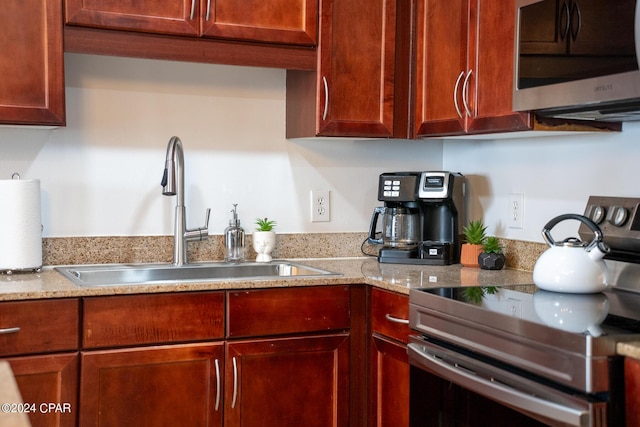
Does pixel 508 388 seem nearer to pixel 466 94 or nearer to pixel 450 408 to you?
pixel 450 408

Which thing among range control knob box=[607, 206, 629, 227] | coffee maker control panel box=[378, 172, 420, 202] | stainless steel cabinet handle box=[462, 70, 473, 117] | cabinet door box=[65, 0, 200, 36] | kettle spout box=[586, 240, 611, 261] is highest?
cabinet door box=[65, 0, 200, 36]

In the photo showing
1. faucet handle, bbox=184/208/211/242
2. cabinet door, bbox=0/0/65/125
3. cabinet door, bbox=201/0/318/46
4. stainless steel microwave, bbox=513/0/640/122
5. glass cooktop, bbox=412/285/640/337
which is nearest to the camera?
glass cooktop, bbox=412/285/640/337

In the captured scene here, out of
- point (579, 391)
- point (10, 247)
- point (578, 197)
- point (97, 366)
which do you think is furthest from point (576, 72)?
point (10, 247)

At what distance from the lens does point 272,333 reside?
236 cm

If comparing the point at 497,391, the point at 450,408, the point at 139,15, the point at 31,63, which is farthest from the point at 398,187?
the point at 31,63

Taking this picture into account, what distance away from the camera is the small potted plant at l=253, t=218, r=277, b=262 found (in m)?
2.84

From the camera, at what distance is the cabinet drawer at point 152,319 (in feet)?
7.07

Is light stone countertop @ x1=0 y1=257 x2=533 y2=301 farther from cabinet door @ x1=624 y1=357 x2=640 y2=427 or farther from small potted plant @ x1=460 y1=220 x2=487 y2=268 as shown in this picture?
cabinet door @ x1=624 y1=357 x2=640 y2=427

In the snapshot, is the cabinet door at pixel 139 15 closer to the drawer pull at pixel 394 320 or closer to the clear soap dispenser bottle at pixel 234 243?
the clear soap dispenser bottle at pixel 234 243

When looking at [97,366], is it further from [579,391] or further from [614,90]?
[614,90]

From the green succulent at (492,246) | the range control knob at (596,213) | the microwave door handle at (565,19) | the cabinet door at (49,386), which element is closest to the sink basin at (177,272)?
the cabinet door at (49,386)

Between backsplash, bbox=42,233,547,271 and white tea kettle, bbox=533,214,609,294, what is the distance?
561 millimetres

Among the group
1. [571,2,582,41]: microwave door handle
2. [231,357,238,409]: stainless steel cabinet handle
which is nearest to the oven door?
[231,357,238,409]: stainless steel cabinet handle

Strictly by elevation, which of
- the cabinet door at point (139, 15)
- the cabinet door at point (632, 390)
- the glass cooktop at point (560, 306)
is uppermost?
the cabinet door at point (139, 15)
